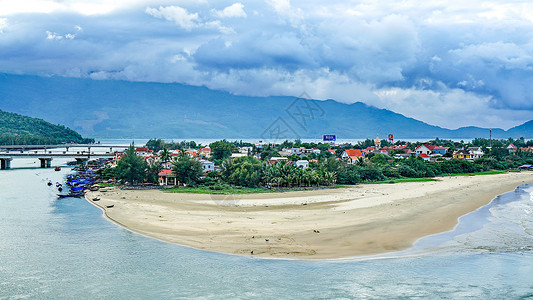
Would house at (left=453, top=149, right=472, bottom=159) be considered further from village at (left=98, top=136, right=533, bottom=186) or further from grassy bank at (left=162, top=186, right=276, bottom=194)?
grassy bank at (left=162, top=186, right=276, bottom=194)

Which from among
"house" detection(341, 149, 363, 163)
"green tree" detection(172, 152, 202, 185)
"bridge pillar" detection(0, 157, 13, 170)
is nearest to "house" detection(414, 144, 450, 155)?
"house" detection(341, 149, 363, 163)

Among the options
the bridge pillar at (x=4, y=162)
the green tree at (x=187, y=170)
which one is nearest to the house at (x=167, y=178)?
the green tree at (x=187, y=170)

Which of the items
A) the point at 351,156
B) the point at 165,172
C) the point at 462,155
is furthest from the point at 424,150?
the point at 165,172

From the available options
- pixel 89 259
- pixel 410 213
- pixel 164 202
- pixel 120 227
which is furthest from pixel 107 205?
pixel 410 213

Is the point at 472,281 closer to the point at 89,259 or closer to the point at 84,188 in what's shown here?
the point at 89,259

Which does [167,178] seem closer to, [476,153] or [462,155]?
[462,155]
